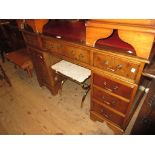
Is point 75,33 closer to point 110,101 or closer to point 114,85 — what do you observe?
point 114,85

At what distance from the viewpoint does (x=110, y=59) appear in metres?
1.21


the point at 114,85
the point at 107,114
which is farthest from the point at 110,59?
the point at 107,114

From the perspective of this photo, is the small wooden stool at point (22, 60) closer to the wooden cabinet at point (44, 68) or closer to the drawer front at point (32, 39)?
the wooden cabinet at point (44, 68)

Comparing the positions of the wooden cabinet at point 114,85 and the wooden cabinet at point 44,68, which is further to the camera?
the wooden cabinet at point 44,68

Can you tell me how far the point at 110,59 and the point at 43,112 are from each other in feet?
5.11

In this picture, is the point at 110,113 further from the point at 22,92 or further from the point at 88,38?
the point at 22,92

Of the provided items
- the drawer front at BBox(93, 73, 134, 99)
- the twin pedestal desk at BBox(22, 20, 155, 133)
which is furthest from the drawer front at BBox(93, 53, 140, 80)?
the drawer front at BBox(93, 73, 134, 99)

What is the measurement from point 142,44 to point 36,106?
2005 millimetres

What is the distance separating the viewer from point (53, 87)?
237cm

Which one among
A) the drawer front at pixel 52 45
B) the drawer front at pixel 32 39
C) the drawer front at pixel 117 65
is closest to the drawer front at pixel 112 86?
the drawer front at pixel 117 65

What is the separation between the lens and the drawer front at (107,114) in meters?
1.61
